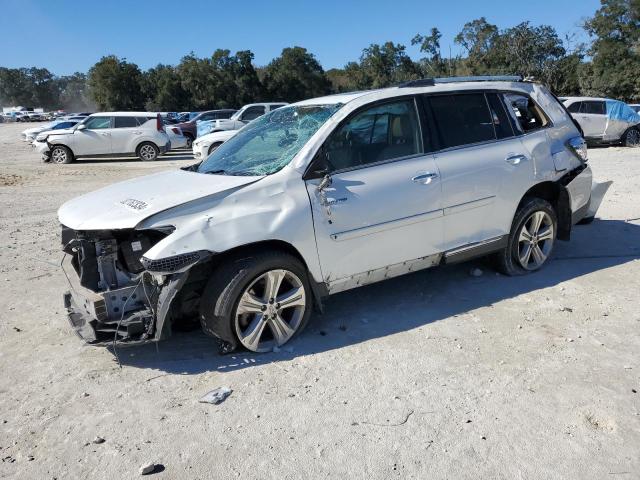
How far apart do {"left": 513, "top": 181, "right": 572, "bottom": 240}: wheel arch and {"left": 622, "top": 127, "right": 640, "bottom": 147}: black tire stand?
15.0m

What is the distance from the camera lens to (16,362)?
394 cm

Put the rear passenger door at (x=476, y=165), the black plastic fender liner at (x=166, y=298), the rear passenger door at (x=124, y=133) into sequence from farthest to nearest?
the rear passenger door at (x=124, y=133)
the rear passenger door at (x=476, y=165)
the black plastic fender liner at (x=166, y=298)

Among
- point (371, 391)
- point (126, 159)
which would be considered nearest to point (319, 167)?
point (371, 391)

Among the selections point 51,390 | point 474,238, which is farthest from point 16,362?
point 474,238

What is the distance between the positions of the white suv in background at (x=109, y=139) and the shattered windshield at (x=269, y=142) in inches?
621

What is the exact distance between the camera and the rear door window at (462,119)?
4.73 metres

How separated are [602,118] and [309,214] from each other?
16812mm

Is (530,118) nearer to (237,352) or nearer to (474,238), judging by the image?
(474,238)

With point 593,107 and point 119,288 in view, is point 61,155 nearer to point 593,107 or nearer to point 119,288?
point 119,288

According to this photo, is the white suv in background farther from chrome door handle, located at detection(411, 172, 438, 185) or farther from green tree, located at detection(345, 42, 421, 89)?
green tree, located at detection(345, 42, 421, 89)

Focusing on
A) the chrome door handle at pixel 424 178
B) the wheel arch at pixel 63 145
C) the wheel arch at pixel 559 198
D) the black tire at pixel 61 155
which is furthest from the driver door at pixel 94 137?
the chrome door handle at pixel 424 178

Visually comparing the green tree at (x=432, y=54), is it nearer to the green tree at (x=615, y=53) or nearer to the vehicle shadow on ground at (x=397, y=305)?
the green tree at (x=615, y=53)

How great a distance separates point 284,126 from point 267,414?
8.11ft

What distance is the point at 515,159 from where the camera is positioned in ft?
16.4
